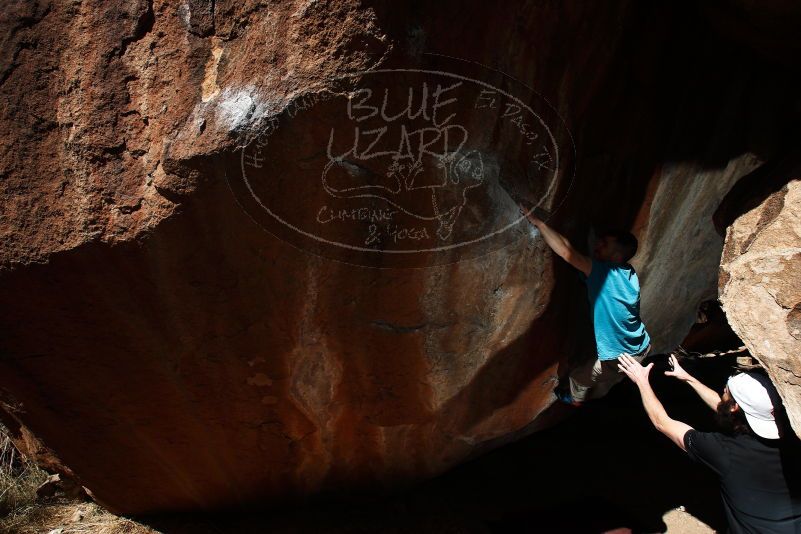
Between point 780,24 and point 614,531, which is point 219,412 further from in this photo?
point 780,24

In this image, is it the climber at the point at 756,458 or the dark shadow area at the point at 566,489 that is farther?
the dark shadow area at the point at 566,489

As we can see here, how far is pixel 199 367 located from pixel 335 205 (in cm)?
86

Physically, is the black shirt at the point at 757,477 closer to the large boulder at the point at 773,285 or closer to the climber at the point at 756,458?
the climber at the point at 756,458

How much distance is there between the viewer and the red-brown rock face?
1.74 metres

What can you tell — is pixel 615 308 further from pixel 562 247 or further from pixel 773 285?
pixel 773 285

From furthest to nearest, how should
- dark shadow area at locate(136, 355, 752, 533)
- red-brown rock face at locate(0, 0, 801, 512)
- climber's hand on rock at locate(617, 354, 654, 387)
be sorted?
1. dark shadow area at locate(136, 355, 752, 533)
2. climber's hand on rock at locate(617, 354, 654, 387)
3. red-brown rock face at locate(0, 0, 801, 512)

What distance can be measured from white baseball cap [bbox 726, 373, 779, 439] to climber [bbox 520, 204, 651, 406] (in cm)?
43

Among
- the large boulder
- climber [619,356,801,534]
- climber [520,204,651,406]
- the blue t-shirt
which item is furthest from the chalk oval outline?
climber [619,356,801,534]

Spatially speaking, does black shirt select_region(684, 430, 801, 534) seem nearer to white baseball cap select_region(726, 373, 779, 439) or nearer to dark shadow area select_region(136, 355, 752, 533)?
white baseball cap select_region(726, 373, 779, 439)

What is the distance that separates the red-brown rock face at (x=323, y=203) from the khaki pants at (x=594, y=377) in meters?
0.11

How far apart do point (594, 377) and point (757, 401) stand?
712 millimetres

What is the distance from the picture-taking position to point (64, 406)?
2.43 m

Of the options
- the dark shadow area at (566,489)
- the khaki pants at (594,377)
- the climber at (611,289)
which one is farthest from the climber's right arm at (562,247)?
the dark shadow area at (566,489)

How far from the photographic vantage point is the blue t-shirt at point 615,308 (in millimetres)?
2369
